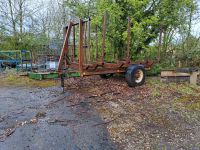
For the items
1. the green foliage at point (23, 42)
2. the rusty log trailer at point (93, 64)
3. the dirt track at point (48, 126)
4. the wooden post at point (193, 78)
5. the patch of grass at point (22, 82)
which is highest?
the green foliage at point (23, 42)

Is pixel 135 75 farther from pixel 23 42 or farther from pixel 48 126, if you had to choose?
pixel 23 42

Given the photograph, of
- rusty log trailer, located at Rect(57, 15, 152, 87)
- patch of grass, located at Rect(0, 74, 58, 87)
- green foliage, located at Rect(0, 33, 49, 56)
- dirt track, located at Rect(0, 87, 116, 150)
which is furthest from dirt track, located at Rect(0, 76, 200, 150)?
green foliage, located at Rect(0, 33, 49, 56)

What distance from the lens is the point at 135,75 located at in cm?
859

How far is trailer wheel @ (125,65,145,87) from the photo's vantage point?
27.5ft

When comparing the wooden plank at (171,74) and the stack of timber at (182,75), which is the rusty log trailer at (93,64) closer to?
the wooden plank at (171,74)

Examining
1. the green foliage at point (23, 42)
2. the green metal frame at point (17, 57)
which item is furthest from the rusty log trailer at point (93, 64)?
the green foliage at point (23, 42)

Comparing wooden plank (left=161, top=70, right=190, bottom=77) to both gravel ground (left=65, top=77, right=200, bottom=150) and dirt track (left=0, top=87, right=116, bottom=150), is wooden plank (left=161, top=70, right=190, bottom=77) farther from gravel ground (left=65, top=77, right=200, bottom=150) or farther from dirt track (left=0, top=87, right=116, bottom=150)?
dirt track (left=0, top=87, right=116, bottom=150)

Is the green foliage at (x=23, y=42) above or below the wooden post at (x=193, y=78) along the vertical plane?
above

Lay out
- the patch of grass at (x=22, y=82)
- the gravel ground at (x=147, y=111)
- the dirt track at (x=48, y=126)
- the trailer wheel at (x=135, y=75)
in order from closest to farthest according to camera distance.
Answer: the dirt track at (x=48, y=126) < the gravel ground at (x=147, y=111) < the trailer wheel at (x=135, y=75) < the patch of grass at (x=22, y=82)

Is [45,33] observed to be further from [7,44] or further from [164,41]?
[164,41]

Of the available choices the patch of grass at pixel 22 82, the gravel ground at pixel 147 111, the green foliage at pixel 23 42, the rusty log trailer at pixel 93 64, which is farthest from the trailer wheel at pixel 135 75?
the green foliage at pixel 23 42

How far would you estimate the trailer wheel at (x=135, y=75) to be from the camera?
8383 millimetres

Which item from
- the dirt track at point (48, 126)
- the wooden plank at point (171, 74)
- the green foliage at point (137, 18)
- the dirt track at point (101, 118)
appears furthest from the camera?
the green foliage at point (137, 18)

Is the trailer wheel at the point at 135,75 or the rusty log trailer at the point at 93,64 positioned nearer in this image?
the rusty log trailer at the point at 93,64
